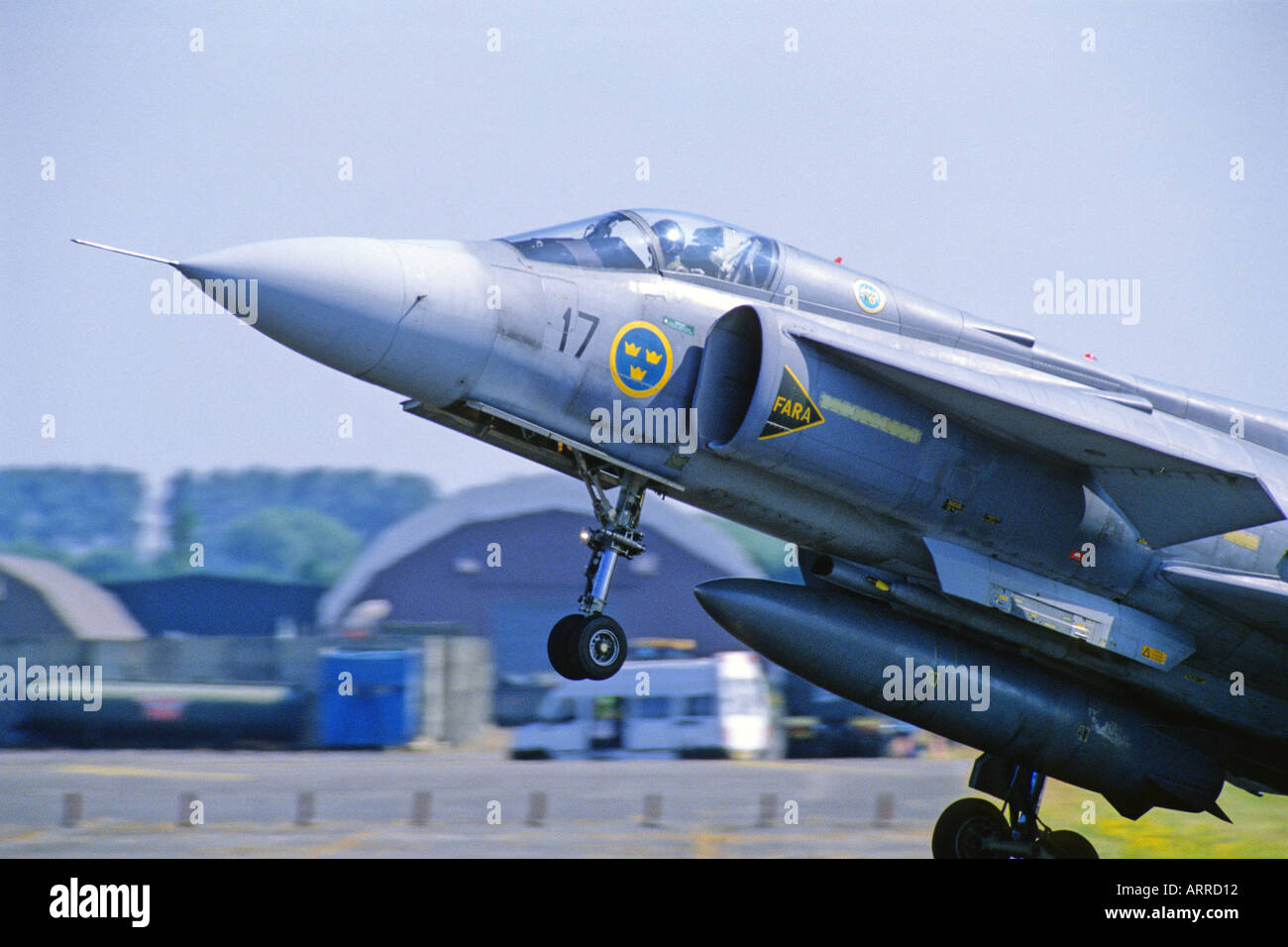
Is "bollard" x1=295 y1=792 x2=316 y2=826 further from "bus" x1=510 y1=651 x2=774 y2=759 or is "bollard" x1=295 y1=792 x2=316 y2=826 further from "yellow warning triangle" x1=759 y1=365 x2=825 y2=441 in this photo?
"yellow warning triangle" x1=759 y1=365 x2=825 y2=441

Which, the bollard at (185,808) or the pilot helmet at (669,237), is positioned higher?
the pilot helmet at (669,237)

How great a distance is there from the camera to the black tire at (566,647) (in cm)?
868

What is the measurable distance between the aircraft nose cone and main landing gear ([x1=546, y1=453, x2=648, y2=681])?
5.59ft

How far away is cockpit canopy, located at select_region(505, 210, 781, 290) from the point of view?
9023mm

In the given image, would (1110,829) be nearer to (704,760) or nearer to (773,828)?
(773,828)

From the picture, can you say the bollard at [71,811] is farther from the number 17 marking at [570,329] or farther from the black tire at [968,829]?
the number 17 marking at [570,329]

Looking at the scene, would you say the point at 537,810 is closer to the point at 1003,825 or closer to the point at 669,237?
the point at 1003,825

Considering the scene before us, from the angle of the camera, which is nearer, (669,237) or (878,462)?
(878,462)

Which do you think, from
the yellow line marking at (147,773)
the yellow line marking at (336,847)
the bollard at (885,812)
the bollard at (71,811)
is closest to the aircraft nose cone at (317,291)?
the yellow line marking at (336,847)

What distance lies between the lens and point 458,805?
20219 millimetres

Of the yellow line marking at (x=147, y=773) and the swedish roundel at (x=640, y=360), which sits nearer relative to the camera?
the swedish roundel at (x=640, y=360)

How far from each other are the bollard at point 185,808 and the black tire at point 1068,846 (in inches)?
444

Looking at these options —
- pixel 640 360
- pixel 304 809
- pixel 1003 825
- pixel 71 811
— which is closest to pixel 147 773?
pixel 71 811

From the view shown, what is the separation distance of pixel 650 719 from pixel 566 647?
677 inches
